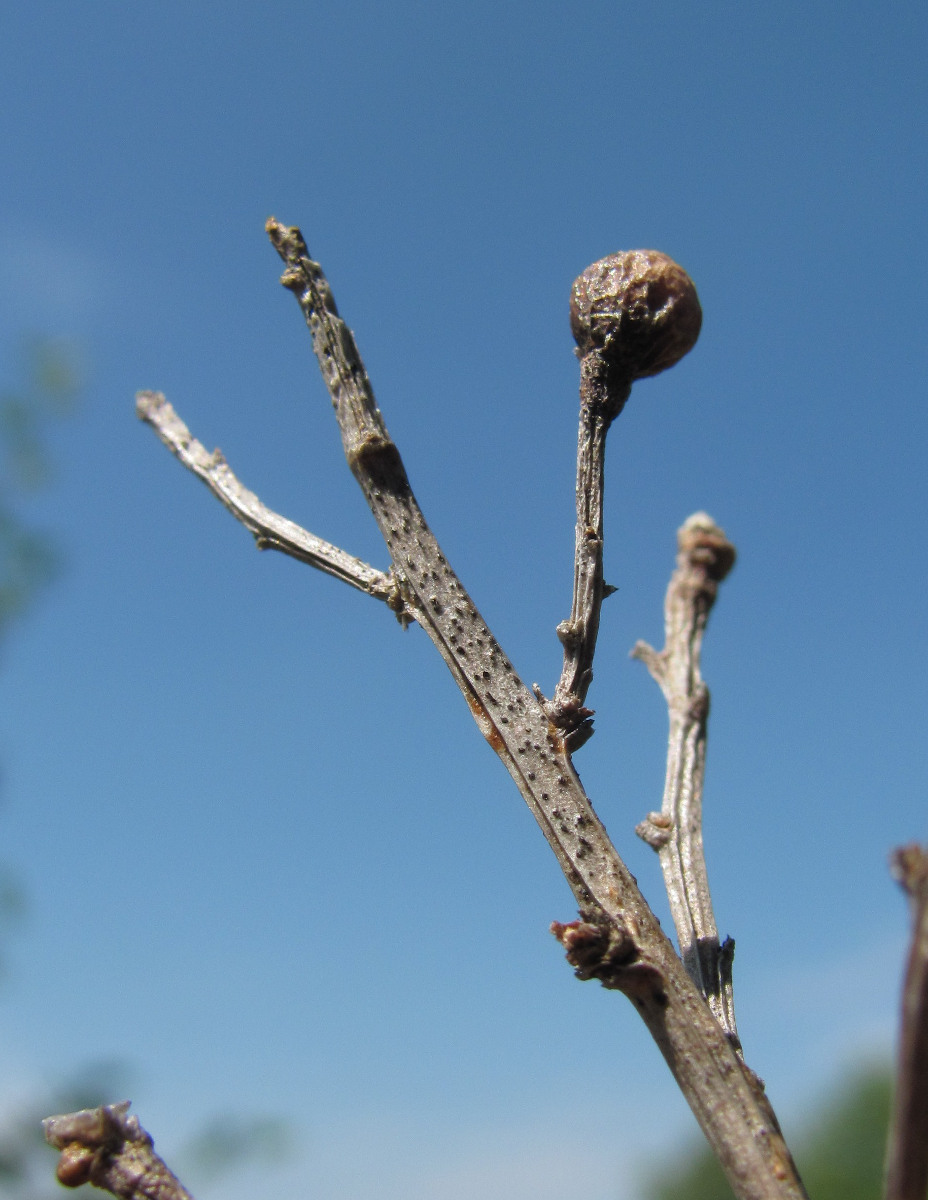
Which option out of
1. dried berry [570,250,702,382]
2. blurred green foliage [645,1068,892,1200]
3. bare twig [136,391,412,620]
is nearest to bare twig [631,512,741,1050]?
bare twig [136,391,412,620]

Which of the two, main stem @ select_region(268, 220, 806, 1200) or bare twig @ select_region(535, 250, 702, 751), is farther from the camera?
bare twig @ select_region(535, 250, 702, 751)

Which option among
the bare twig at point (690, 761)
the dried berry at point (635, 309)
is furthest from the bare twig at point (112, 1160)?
the dried berry at point (635, 309)

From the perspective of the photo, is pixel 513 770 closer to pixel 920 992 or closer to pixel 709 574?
pixel 920 992

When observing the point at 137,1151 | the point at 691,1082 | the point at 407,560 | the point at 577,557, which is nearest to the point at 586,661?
the point at 577,557

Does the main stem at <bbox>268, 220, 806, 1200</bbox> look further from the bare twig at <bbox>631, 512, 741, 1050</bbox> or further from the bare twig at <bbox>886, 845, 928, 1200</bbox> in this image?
the bare twig at <bbox>886, 845, 928, 1200</bbox>

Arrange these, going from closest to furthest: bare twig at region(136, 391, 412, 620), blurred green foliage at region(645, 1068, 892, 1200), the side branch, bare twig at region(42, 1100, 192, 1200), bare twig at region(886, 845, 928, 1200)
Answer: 1. bare twig at region(886, 845, 928, 1200)
2. bare twig at region(42, 1100, 192, 1200)
3. the side branch
4. bare twig at region(136, 391, 412, 620)
5. blurred green foliage at region(645, 1068, 892, 1200)

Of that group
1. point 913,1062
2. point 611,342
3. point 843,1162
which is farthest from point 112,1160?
point 843,1162

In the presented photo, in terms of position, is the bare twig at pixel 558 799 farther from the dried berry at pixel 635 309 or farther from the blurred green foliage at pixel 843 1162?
the blurred green foliage at pixel 843 1162

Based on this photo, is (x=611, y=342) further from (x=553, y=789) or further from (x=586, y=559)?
(x=553, y=789)
